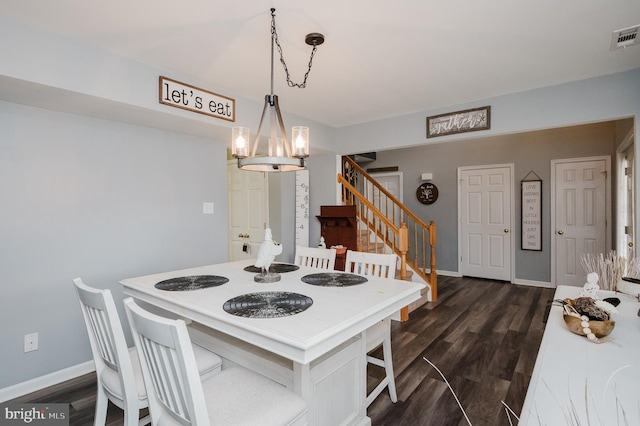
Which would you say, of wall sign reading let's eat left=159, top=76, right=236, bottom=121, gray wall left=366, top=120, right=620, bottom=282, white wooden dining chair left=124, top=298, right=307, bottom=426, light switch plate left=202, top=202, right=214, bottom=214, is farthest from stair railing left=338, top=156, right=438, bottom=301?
white wooden dining chair left=124, top=298, right=307, bottom=426

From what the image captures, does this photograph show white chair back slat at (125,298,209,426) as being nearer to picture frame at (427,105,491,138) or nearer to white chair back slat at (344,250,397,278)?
white chair back slat at (344,250,397,278)

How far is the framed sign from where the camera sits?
17.3ft

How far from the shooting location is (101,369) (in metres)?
1.61

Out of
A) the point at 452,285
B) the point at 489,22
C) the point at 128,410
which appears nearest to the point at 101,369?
the point at 128,410

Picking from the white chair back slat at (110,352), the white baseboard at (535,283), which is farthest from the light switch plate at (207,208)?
the white baseboard at (535,283)

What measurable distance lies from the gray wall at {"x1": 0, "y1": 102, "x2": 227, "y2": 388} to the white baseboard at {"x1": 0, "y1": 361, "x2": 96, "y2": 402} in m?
0.04

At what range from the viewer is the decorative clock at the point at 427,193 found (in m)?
6.28

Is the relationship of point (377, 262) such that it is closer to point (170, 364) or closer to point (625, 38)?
point (170, 364)

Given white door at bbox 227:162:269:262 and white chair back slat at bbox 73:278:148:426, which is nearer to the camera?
white chair back slat at bbox 73:278:148:426

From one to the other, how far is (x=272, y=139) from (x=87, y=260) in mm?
1927

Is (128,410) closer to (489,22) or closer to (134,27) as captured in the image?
(134,27)

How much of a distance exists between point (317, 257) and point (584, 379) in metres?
2.00

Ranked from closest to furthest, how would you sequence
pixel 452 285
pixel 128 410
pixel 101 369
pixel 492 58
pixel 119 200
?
1. pixel 128 410
2. pixel 101 369
3. pixel 492 58
4. pixel 119 200
5. pixel 452 285

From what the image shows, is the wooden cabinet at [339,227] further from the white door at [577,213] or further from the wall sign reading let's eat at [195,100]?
the white door at [577,213]
